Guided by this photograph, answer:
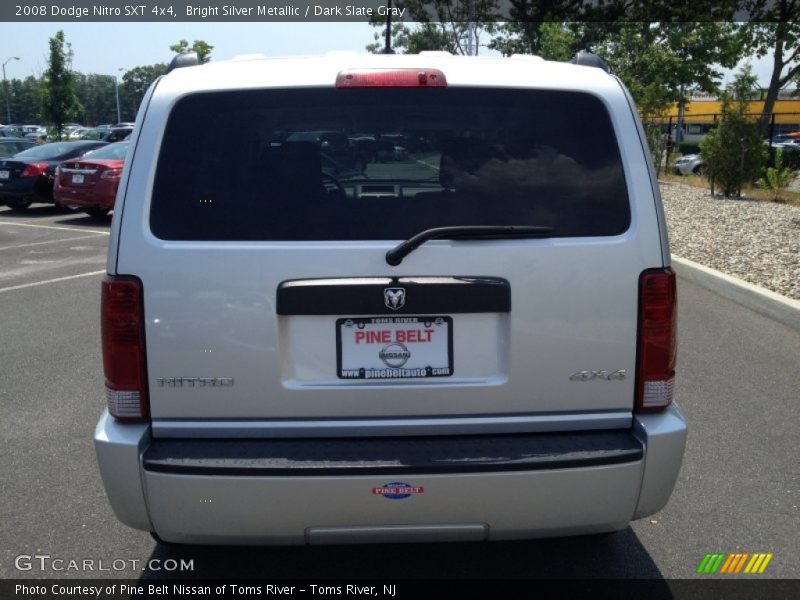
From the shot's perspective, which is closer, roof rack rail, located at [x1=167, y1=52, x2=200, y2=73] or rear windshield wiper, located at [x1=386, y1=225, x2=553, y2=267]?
rear windshield wiper, located at [x1=386, y1=225, x2=553, y2=267]

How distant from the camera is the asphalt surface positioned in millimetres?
3670

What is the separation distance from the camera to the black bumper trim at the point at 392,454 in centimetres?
280

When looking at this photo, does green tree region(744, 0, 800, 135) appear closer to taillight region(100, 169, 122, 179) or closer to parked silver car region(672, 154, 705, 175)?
parked silver car region(672, 154, 705, 175)

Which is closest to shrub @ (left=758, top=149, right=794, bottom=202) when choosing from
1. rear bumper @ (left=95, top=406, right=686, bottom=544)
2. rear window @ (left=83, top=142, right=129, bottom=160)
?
rear window @ (left=83, top=142, right=129, bottom=160)

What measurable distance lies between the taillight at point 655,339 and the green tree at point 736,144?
709 inches

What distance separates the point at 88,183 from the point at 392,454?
50.0 ft

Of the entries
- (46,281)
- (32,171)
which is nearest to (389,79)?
(46,281)

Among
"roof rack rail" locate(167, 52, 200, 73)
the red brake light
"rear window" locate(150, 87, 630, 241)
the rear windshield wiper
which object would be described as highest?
"roof rack rail" locate(167, 52, 200, 73)

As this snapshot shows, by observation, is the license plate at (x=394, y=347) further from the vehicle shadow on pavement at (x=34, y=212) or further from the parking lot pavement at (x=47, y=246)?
the vehicle shadow on pavement at (x=34, y=212)

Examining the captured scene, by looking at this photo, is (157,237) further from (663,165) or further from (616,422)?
(663,165)

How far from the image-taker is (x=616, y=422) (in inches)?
119

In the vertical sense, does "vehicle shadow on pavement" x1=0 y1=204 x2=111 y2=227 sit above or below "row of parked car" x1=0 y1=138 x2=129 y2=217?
below

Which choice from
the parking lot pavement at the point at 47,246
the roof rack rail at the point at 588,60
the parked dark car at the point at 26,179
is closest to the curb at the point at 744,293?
the roof rack rail at the point at 588,60

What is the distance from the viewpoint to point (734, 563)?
3711 mm
